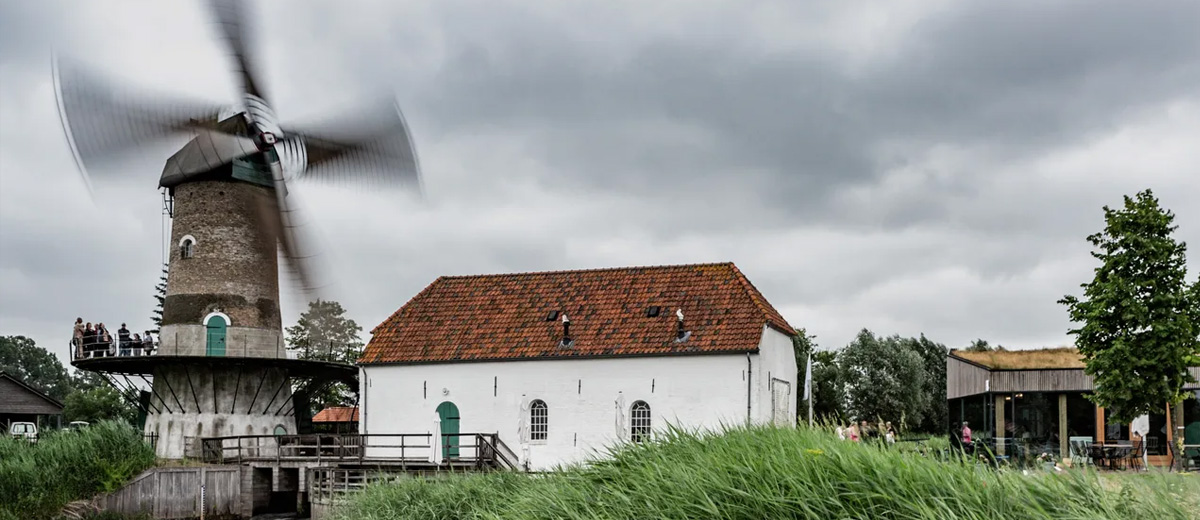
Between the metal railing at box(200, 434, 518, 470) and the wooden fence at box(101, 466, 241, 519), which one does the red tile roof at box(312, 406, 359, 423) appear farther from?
the wooden fence at box(101, 466, 241, 519)

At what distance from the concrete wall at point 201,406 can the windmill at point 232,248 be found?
0.03m

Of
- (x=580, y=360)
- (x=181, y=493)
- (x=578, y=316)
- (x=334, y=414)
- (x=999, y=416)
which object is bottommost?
(x=334, y=414)

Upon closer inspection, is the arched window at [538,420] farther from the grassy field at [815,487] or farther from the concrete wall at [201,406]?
the grassy field at [815,487]

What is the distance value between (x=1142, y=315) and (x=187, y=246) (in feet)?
78.2

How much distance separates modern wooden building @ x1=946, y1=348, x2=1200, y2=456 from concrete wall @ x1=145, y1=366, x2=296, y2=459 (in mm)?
19203

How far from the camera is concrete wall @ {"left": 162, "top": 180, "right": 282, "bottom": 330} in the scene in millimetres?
28406

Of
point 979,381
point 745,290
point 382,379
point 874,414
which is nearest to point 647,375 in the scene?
point 745,290

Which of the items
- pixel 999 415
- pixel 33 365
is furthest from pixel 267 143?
pixel 33 365

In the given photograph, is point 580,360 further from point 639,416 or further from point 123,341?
point 123,341

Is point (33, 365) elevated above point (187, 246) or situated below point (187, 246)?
below

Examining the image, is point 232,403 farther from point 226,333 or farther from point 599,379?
point 599,379

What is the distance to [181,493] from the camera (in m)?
24.1

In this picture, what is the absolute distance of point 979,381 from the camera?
27.7 metres

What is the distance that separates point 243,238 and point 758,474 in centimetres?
2471
